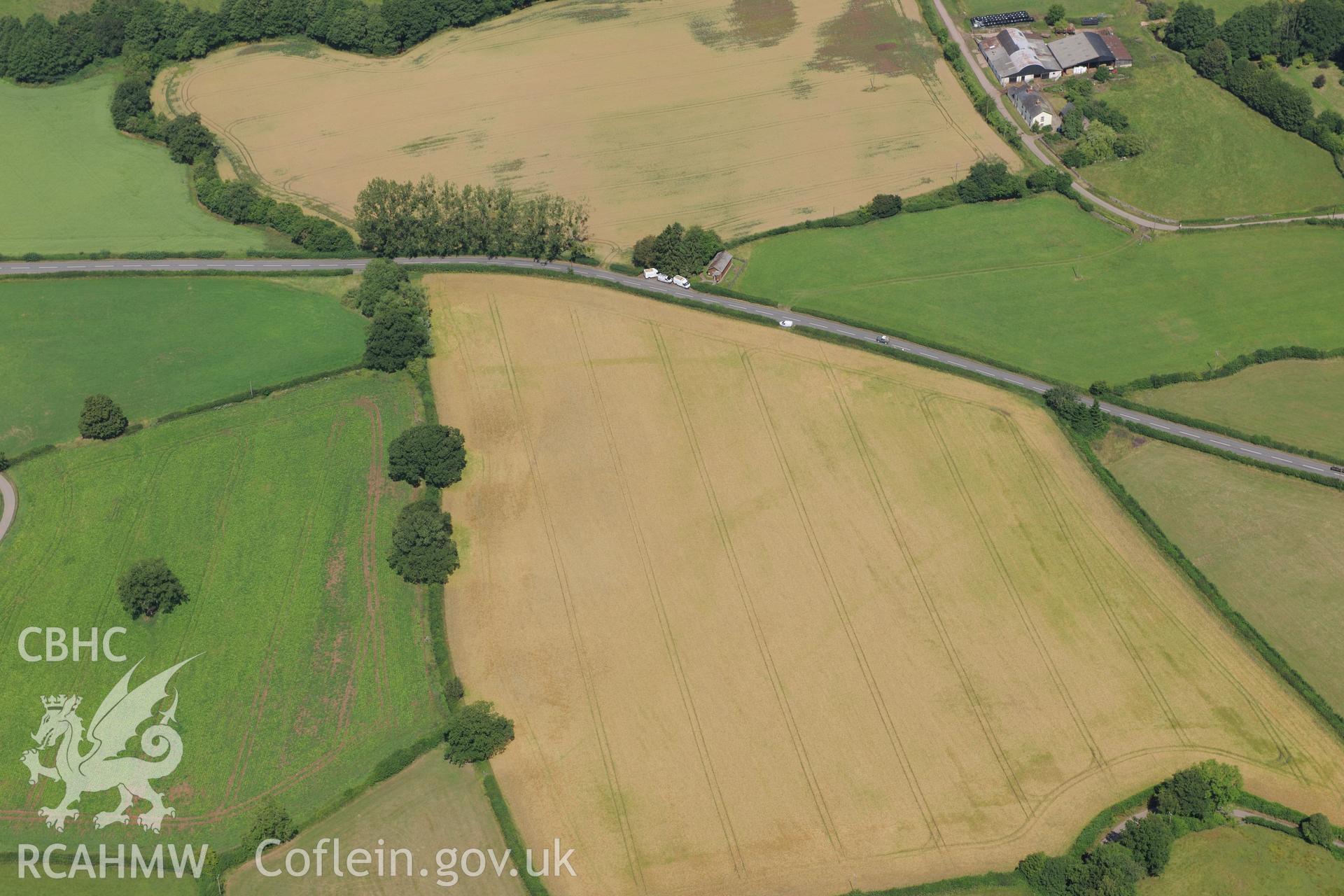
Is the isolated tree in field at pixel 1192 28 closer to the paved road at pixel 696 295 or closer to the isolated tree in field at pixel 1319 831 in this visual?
the paved road at pixel 696 295

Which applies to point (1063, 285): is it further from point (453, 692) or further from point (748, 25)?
point (453, 692)

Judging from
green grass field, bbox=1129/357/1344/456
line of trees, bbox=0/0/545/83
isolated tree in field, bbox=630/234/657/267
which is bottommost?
green grass field, bbox=1129/357/1344/456

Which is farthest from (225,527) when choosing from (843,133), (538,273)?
(843,133)

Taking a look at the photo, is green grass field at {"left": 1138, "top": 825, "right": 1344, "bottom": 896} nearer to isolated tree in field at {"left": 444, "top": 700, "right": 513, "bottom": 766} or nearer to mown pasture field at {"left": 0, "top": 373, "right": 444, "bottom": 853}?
isolated tree in field at {"left": 444, "top": 700, "right": 513, "bottom": 766}

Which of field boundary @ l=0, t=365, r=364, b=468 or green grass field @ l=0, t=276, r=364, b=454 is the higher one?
green grass field @ l=0, t=276, r=364, b=454

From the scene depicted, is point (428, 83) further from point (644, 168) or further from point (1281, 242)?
point (1281, 242)

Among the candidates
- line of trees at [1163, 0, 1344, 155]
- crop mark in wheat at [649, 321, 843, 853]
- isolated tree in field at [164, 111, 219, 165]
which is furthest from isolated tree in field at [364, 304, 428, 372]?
line of trees at [1163, 0, 1344, 155]
